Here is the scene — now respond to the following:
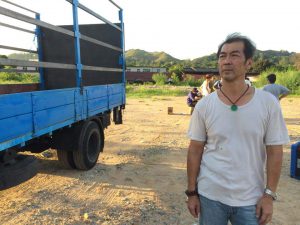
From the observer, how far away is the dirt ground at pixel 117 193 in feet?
12.6

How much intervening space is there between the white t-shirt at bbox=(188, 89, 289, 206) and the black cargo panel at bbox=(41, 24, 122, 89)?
5137 mm

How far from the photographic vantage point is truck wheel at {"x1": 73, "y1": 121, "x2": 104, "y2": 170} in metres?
5.18

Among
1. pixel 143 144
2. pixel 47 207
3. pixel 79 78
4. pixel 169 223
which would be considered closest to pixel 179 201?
pixel 169 223

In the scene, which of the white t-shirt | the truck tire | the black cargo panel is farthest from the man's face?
the black cargo panel

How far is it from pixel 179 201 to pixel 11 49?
4346mm

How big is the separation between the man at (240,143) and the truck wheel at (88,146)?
3465mm

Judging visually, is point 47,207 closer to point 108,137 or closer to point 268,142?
point 268,142

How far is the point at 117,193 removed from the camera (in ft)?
15.0

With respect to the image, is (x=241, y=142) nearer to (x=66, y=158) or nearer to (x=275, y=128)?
(x=275, y=128)

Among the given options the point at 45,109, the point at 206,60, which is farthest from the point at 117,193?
the point at 206,60

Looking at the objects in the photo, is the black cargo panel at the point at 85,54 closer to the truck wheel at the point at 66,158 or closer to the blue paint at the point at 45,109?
the blue paint at the point at 45,109

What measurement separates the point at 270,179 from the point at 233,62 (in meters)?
0.72

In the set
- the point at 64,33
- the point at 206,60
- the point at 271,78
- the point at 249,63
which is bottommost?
the point at 271,78

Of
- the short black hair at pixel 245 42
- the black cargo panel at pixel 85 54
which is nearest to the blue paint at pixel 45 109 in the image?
the black cargo panel at pixel 85 54
